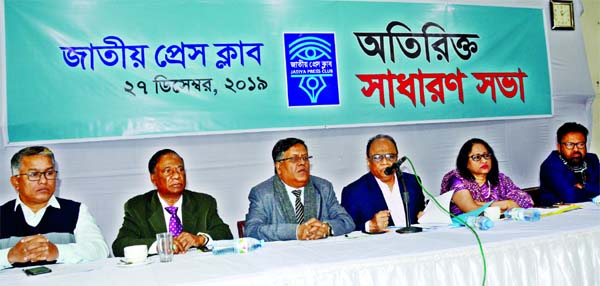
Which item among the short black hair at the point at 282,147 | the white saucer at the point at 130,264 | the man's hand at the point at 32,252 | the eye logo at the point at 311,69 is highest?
the eye logo at the point at 311,69

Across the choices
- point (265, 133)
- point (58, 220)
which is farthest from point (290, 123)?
point (58, 220)

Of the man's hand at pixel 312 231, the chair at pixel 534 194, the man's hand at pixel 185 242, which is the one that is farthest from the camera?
the chair at pixel 534 194

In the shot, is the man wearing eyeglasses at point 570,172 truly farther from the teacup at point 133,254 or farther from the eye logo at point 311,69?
the teacup at point 133,254

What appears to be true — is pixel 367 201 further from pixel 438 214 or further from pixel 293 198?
pixel 438 214

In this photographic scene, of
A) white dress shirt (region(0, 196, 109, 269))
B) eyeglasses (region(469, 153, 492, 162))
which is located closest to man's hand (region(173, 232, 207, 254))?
white dress shirt (region(0, 196, 109, 269))

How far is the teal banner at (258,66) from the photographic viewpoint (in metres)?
3.35

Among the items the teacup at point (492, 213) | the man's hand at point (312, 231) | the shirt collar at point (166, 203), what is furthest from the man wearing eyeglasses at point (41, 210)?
the teacup at point (492, 213)

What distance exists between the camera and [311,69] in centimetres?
389

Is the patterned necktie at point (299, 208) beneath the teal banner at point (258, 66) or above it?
beneath

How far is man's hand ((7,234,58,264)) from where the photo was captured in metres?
2.25

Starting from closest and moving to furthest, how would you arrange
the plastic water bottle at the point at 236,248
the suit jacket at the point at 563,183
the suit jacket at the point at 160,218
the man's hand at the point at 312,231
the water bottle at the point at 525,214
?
the plastic water bottle at the point at 236,248 → the man's hand at the point at 312,231 → the water bottle at the point at 525,214 → the suit jacket at the point at 160,218 → the suit jacket at the point at 563,183

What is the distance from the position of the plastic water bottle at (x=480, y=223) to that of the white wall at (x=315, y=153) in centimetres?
150

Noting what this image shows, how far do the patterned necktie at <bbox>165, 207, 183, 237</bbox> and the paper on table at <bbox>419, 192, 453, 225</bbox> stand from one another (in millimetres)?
1327

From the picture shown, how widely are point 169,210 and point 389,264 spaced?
1.59 m
